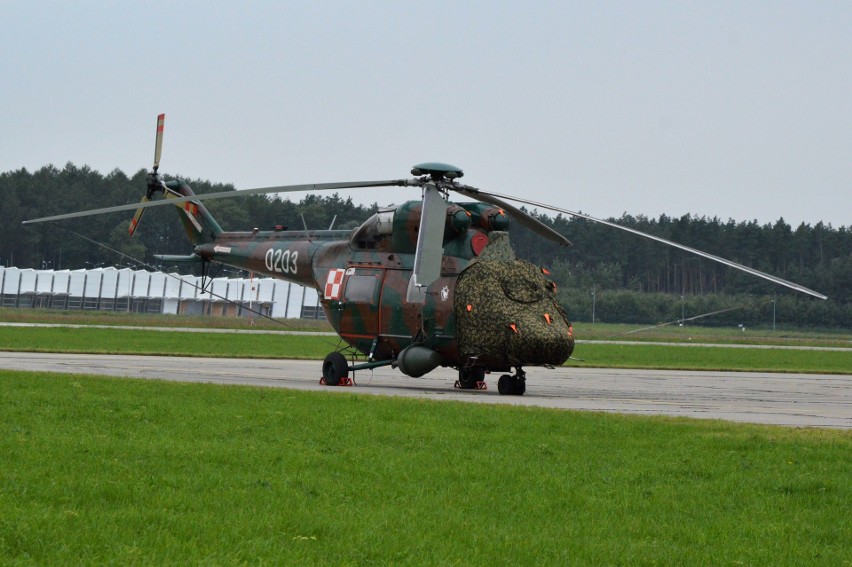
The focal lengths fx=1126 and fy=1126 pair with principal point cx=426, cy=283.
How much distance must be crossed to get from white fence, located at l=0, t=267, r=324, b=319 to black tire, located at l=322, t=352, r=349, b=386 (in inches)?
2631

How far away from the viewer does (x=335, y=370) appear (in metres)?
25.6

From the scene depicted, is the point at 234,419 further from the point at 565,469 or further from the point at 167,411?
the point at 565,469

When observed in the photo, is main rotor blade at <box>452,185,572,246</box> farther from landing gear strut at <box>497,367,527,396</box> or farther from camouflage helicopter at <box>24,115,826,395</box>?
landing gear strut at <box>497,367,527,396</box>

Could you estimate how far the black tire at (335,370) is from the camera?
25.6m

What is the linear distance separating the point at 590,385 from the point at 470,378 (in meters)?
3.72

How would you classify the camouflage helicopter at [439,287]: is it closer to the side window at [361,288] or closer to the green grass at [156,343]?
the side window at [361,288]

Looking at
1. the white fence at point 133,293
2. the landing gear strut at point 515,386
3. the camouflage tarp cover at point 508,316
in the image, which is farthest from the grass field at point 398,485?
the white fence at point 133,293

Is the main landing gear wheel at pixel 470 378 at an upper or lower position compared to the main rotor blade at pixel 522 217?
lower

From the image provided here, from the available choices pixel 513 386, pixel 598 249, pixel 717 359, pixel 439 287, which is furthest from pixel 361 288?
pixel 598 249

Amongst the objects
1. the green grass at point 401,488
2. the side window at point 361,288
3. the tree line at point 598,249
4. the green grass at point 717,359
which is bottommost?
the green grass at point 401,488

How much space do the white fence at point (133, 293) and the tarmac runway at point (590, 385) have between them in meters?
56.5

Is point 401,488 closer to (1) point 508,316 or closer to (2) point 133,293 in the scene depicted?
(1) point 508,316

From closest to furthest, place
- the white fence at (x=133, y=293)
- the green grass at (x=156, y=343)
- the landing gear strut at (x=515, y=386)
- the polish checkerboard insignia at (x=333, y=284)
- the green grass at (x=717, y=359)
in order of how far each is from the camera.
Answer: the landing gear strut at (x=515, y=386)
the polish checkerboard insignia at (x=333, y=284)
the green grass at (x=156, y=343)
the green grass at (x=717, y=359)
the white fence at (x=133, y=293)

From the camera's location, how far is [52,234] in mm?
111625
